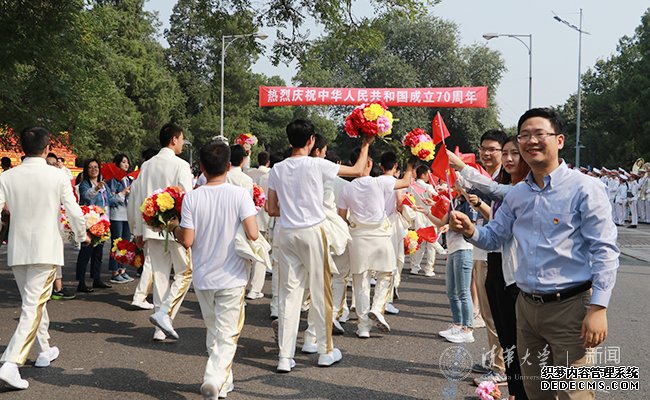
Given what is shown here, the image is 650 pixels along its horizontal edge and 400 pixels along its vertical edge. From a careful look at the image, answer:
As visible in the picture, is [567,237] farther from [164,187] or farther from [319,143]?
[164,187]

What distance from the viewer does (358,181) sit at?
26.5ft

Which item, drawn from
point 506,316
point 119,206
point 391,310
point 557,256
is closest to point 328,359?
point 506,316

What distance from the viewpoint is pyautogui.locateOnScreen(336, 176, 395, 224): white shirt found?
26.3 feet

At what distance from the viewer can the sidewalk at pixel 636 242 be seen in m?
16.9

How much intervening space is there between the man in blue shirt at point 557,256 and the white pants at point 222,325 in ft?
7.87

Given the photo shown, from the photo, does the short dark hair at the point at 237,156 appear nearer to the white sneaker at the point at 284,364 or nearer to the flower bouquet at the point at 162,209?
the flower bouquet at the point at 162,209

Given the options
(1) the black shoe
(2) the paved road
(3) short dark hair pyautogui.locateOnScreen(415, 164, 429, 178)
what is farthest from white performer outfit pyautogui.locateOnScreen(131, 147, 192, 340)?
(3) short dark hair pyautogui.locateOnScreen(415, 164, 429, 178)

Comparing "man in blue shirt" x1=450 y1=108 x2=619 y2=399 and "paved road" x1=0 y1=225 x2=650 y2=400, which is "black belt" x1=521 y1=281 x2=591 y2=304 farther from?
"paved road" x1=0 y1=225 x2=650 y2=400

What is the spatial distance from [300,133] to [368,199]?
178 centimetres

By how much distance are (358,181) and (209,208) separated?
2875 mm

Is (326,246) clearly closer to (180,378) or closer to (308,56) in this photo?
(180,378)

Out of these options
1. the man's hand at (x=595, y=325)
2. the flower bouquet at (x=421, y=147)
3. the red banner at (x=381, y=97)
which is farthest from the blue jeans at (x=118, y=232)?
the red banner at (x=381, y=97)

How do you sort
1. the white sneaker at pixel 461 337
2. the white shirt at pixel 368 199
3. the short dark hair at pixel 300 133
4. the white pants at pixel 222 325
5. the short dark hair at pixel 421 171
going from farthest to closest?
the short dark hair at pixel 421 171 < the white shirt at pixel 368 199 < the white sneaker at pixel 461 337 < the short dark hair at pixel 300 133 < the white pants at pixel 222 325

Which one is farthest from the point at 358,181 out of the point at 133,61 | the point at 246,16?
the point at 133,61
